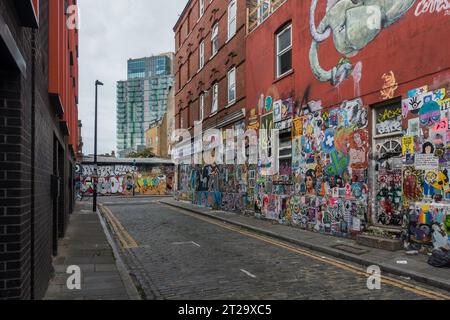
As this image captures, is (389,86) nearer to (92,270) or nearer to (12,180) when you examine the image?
(92,270)

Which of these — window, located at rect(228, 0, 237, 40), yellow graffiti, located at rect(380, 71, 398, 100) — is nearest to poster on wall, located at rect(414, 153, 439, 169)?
yellow graffiti, located at rect(380, 71, 398, 100)

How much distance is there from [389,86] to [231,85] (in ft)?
39.7

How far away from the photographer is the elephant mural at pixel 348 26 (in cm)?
1057

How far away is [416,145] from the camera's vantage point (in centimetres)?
934

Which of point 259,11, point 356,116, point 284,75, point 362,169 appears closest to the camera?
point 362,169

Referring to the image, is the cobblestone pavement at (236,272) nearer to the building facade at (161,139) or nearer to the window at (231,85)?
the window at (231,85)

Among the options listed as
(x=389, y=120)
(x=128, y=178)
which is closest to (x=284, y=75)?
(x=389, y=120)

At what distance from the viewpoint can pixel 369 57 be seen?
1117 centimetres

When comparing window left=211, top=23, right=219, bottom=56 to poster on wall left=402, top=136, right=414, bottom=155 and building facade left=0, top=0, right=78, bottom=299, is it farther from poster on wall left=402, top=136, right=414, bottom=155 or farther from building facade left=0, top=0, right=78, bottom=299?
building facade left=0, top=0, right=78, bottom=299

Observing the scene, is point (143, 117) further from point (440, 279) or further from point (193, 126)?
point (440, 279)

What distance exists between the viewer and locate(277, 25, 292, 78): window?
1580 centimetres

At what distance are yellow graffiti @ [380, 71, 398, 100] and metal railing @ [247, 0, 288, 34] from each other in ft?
22.1
